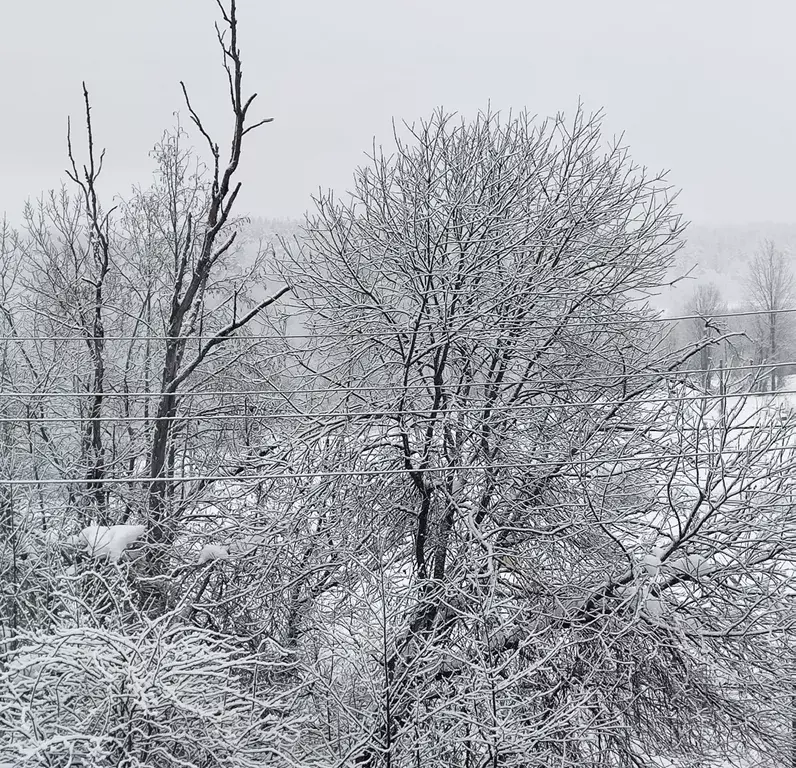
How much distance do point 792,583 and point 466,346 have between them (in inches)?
177

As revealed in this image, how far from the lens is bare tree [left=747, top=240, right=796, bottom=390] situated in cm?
884

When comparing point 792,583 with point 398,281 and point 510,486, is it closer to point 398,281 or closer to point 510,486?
point 510,486

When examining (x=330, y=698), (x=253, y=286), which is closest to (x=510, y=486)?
(x=330, y=698)

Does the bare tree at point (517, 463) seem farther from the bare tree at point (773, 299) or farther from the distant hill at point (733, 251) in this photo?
the distant hill at point (733, 251)

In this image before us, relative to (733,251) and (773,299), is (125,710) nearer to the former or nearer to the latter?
(773,299)

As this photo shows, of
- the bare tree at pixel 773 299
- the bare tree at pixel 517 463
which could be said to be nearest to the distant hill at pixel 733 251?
the bare tree at pixel 773 299

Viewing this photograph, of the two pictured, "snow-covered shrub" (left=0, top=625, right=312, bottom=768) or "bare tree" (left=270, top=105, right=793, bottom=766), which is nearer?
"snow-covered shrub" (left=0, top=625, right=312, bottom=768)

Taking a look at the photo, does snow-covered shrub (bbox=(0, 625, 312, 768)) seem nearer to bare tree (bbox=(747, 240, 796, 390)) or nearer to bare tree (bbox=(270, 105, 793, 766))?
bare tree (bbox=(270, 105, 793, 766))

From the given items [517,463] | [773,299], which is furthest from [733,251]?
[517,463]

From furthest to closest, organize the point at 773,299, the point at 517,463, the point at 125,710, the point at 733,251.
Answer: the point at 733,251
the point at 773,299
the point at 517,463
the point at 125,710

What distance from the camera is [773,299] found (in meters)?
27.9

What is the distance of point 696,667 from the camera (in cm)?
748

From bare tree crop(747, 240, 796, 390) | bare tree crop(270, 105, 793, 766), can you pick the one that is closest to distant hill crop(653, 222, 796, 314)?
bare tree crop(747, 240, 796, 390)

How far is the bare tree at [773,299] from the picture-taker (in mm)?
8844
